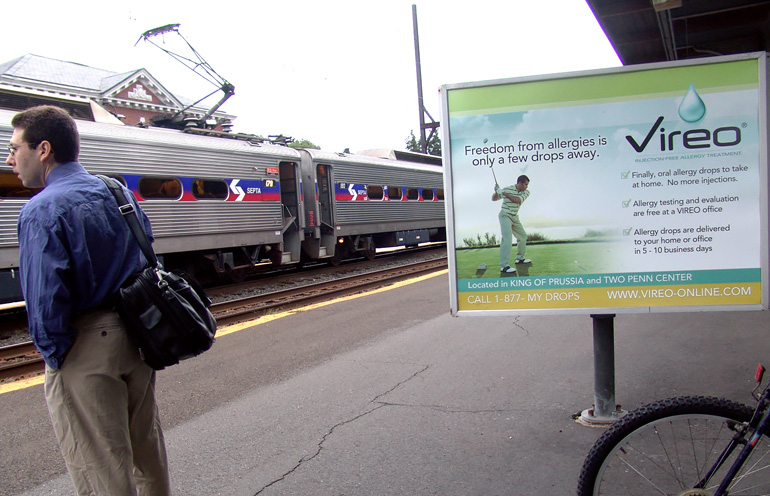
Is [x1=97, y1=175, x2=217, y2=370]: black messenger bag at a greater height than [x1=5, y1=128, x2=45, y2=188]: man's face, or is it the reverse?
[x1=5, y1=128, x2=45, y2=188]: man's face

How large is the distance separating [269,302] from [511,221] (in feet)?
23.7

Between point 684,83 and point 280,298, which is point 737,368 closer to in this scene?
point 684,83

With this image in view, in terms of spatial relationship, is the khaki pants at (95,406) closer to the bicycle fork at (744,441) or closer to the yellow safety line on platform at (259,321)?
the bicycle fork at (744,441)

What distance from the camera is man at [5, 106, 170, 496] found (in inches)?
86.3

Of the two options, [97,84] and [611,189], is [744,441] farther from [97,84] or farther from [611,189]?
[97,84]

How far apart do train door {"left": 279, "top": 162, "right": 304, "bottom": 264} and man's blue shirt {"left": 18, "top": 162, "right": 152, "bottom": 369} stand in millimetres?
11649

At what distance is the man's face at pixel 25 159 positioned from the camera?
7.70 feet

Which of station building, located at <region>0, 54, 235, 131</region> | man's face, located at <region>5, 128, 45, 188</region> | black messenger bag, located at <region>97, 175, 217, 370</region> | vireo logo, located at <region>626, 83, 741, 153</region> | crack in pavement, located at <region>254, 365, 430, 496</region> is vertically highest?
station building, located at <region>0, 54, 235, 131</region>

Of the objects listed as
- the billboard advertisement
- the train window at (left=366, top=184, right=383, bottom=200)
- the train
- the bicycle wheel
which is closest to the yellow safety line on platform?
the train

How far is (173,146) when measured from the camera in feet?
36.1

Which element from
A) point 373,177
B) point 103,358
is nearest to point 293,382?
point 103,358

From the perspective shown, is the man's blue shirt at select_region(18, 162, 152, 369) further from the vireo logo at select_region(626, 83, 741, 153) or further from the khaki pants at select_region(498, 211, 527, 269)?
the vireo logo at select_region(626, 83, 741, 153)

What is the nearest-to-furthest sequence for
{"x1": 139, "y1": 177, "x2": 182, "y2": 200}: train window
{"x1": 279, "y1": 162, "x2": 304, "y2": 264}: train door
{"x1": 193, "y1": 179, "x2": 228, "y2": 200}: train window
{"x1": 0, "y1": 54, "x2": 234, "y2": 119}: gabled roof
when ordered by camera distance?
{"x1": 139, "y1": 177, "x2": 182, "y2": 200}: train window
{"x1": 193, "y1": 179, "x2": 228, "y2": 200}: train window
{"x1": 279, "y1": 162, "x2": 304, "y2": 264}: train door
{"x1": 0, "y1": 54, "x2": 234, "y2": 119}: gabled roof

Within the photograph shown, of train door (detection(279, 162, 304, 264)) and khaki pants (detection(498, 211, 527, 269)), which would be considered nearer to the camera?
khaki pants (detection(498, 211, 527, 269))
